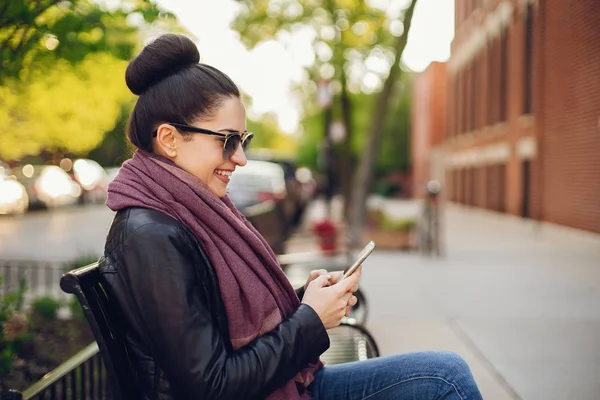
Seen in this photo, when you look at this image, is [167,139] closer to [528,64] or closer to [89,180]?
[528,64]

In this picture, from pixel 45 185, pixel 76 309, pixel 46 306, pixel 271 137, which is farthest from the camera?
pixel 271 137

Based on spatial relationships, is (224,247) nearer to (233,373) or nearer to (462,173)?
(233,373)

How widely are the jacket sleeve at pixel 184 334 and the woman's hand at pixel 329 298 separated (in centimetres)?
16

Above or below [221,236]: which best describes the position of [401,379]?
below

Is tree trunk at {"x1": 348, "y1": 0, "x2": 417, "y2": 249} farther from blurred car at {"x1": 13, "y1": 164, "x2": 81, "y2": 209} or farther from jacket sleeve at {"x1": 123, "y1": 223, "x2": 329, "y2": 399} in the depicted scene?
blurred car at {"x1": 13, "y1": 164, "x2": 81, "y2": 209}

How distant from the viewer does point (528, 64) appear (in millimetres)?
20906

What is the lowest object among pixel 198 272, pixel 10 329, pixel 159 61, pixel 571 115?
pixel 10 329

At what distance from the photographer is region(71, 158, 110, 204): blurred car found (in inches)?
1262

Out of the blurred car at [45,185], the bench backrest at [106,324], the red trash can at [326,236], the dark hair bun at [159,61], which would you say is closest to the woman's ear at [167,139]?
the dark hair bun at [159,61]

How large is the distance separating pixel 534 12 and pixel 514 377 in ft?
56.6

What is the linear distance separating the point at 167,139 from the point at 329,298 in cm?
67

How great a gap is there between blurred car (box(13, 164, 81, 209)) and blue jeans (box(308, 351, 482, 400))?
24189 millimetres

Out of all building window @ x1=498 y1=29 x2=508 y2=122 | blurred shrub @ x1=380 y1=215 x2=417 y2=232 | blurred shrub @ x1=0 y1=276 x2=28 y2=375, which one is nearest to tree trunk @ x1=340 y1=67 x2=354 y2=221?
blurred shrub @ x1=380 y1=215 x2=417 y2=232

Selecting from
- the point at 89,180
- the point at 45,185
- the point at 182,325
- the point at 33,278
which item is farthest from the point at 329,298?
the point at 89,180
